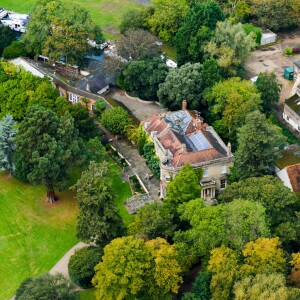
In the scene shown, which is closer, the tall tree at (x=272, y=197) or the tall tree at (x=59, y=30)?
the tall tree at (x=272, y=197)

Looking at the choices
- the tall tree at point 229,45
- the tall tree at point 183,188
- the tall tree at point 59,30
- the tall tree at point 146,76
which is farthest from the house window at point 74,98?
the tall tree at point 183,188

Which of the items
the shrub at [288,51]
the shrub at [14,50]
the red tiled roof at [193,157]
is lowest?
the shrub at [14,50]

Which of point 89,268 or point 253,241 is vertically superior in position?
point 253,241

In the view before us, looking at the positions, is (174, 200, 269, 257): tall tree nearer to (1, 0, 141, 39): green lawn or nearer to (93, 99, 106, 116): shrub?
(93, 99, 106, 116): shrub

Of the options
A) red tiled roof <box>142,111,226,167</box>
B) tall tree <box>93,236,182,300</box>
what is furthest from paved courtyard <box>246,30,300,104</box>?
tall tree <box>93,236,182,300</box>

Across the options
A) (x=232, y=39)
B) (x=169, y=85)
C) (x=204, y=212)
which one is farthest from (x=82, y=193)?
(x=232, y=39)

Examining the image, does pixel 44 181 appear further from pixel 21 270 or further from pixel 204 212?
pixel 204 212

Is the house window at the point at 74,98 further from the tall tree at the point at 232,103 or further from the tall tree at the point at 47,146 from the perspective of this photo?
the tall tree at the point at 232,103
